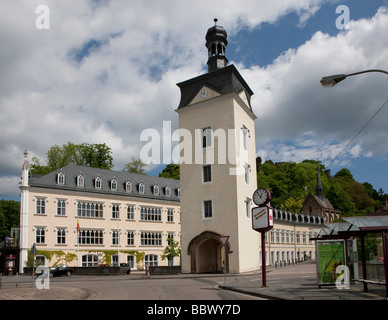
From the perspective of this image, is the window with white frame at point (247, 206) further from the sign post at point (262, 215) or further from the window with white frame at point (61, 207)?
the window with white frame at point (61, 207)

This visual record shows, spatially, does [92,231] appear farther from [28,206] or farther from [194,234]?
[194,234]

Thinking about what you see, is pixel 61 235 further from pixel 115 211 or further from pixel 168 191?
pixel 168 191

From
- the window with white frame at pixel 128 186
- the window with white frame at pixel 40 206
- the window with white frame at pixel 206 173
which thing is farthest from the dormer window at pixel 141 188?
the window with white frame at pixel 206 173

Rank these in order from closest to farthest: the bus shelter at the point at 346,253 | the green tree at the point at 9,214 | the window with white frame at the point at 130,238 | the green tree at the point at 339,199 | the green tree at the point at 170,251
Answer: the bus shelter at the point at 346,253, the green tree at the point at 170,251, the window with white frame at the point at 130,238, the green tree at the point at 9,214, the green tree at the point at 339,199

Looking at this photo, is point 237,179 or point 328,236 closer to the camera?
point 328,236

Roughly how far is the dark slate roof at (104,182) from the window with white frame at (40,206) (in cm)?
176

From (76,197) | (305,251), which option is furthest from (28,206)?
(305,251)

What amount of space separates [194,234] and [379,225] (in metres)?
24.8

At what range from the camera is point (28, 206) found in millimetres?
47156

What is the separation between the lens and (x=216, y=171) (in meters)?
37.5

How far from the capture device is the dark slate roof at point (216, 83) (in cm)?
3797

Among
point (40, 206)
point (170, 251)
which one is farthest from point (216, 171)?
point (40, 206)

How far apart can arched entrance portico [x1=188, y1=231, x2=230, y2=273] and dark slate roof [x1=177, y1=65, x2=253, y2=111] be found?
13997mm
